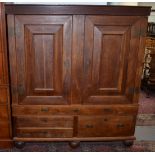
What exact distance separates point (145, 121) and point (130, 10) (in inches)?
66.0

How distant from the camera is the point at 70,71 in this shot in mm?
1970

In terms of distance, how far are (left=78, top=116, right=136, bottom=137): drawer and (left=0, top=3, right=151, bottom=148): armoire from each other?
10 millimetres

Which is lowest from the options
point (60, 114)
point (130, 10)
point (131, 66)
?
point (60, 114)

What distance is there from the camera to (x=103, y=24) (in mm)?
1825

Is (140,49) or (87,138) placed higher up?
(140,49)

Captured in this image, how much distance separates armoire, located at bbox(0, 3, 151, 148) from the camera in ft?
5.92

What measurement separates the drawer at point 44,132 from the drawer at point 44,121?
0.05m

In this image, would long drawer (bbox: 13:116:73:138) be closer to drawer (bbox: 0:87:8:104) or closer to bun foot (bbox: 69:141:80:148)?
bun foot (bbox: 69:141:80:148)

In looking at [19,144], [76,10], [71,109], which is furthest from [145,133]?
[76,10]

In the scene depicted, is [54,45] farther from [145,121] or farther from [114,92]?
[145,121]

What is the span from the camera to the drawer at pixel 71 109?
2.08 m

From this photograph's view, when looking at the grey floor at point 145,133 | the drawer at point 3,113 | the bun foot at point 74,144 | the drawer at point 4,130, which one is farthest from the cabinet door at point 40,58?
the grey floor at point 145,133

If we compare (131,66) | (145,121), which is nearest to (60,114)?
(131,66)

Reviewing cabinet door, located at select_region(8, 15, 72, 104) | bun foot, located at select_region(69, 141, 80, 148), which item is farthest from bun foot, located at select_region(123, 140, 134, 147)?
cabinet door, located at select_region(8, 15, 72, 104)
